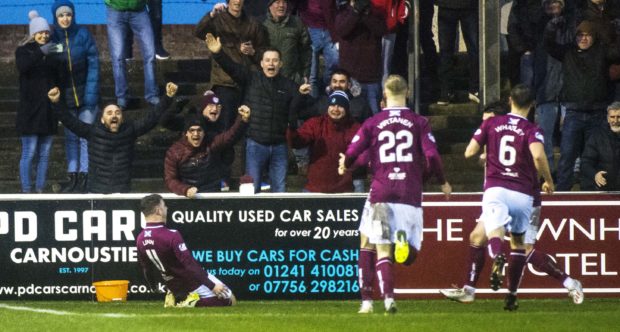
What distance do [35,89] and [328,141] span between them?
3.94 metres

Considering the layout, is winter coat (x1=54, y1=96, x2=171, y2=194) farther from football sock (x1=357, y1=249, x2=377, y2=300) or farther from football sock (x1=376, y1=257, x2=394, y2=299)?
football sock (x1=376, y1=257, x2=394, y2=299)

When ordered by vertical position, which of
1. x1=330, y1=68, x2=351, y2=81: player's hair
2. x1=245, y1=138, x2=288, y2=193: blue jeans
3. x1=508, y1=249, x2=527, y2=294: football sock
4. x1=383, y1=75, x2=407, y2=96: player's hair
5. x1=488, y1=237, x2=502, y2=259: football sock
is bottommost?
x1=508, y1=249, x2=527, y2=294: football sock

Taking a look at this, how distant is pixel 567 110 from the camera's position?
19.4 meters

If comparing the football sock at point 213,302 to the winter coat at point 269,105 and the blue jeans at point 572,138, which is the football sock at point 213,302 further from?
the blue jeans at point 572,138

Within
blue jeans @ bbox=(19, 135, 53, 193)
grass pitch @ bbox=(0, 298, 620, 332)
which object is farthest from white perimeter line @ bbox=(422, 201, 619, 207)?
blue jeans @ bbox=(19, 135, 53, 193)

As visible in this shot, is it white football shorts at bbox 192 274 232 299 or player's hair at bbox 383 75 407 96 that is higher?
player's hair at bbox 383 75 407 96

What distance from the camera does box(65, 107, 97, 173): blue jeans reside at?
785 inches

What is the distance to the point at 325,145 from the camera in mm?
18219

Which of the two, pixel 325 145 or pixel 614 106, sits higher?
pixel 614 106

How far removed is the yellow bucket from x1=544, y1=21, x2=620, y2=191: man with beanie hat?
16.8 feet

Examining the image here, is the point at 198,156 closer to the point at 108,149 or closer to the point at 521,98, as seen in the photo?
the point at 108,149

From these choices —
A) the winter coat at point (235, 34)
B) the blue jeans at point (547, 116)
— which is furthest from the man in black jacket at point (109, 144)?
the blue jeans at point (547, 116)

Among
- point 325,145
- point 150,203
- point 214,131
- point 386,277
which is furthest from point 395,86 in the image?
point 214,131

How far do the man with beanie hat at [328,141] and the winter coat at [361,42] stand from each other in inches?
68.9
